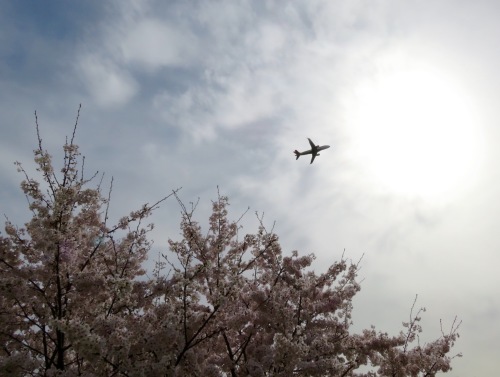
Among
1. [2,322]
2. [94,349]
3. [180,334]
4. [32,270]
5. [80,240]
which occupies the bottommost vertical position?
[94,349]

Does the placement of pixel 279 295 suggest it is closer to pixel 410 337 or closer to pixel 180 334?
pixel 180 334

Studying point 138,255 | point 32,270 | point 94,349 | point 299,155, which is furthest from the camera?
point 299,155

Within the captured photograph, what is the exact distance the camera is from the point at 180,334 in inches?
355

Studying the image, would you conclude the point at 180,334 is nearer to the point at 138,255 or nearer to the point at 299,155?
the point at 138,255

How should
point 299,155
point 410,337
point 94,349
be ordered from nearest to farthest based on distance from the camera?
point 94,349, point 410,337, point 299,155

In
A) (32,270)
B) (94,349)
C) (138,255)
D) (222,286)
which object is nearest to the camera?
(94,349)

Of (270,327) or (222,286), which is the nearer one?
(222,286)

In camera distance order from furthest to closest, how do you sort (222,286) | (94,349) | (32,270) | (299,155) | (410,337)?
(299,155), (410,337), (32,270), (222,286), (94,349)

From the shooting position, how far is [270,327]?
12.3 m

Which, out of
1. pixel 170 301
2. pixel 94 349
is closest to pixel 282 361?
pixel 170 301

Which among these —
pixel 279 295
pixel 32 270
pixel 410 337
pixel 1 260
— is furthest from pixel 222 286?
pixel 410 337

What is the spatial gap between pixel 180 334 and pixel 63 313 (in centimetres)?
322

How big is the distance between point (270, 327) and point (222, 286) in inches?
171

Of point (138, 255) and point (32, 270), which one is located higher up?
point (138, 255)
